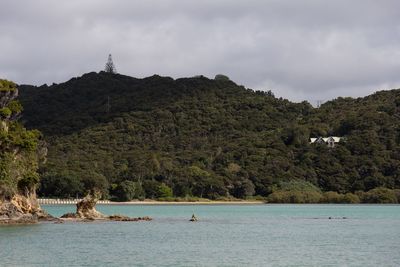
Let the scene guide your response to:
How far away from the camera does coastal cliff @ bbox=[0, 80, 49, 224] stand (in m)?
73.3

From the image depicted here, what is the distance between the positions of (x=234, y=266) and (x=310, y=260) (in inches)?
221

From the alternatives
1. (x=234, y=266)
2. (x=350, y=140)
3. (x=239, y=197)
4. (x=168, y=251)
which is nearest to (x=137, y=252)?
(x=168, y=251)

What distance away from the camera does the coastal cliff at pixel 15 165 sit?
73.3 m

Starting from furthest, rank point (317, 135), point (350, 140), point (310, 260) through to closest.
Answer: point (317, 135) → point (350, 140) → point (310, 260)

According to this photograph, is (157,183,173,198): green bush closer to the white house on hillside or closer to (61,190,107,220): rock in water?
the white house on hillside

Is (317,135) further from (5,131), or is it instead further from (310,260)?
(310,260)

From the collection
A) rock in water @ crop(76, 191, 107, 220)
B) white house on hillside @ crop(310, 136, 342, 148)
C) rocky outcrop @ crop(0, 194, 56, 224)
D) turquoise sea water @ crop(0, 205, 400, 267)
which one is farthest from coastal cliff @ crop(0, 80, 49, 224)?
white house on hillside @ crop(310, 136, 342, 148)

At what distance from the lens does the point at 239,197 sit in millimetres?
167125

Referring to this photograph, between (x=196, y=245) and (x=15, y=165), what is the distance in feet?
77.6

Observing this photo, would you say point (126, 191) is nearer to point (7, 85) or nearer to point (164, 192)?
point (164, 192)

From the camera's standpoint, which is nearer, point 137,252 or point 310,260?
point 310,260

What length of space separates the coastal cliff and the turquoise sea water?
9.01 ft

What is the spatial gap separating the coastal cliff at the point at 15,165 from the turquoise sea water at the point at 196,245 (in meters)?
2.75

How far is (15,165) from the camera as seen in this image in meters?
74.8
